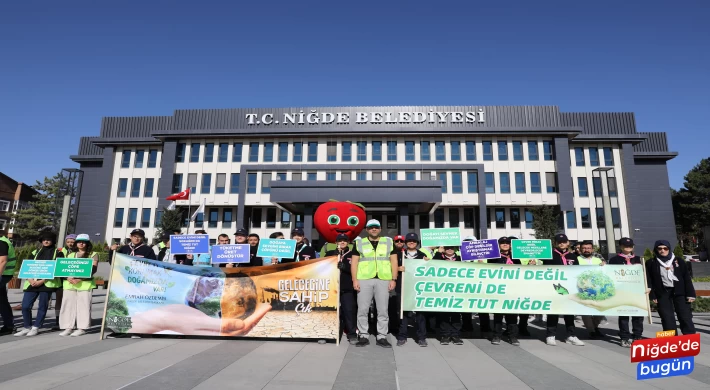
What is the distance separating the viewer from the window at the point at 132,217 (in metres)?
39.0

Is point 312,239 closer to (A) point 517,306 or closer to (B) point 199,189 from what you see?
(B) point 199,189

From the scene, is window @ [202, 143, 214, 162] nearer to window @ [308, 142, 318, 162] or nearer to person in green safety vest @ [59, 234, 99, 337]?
window @ [308, 142, 318, 162]

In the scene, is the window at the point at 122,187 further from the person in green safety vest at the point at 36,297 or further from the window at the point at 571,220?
the window at the point at 571,220

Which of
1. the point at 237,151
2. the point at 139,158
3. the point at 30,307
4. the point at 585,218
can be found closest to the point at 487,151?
the point at 585,218

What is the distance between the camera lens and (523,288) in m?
6.60

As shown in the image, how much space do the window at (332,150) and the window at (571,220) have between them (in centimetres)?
2340

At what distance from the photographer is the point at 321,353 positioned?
563cm

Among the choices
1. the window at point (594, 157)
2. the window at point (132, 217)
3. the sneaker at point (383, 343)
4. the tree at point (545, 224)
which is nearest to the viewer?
the sneaker at point (383, 343)

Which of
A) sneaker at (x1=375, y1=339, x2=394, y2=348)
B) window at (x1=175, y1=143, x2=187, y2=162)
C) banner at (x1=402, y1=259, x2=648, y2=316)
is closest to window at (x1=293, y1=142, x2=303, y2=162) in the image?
window at (x1=175, y1=143, x2=187, y2=162)

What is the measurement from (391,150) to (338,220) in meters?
25.4

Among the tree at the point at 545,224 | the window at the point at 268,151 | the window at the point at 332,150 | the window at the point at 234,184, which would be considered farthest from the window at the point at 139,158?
the tree at the point at 545,224

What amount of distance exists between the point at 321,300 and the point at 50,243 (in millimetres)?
5653

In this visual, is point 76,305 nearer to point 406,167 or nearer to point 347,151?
point 406,167

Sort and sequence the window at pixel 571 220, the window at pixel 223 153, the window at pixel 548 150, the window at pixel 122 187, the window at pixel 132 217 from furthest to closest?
1. the window at pixel 122 187
2. the window at pixel 132 217
3. the window at pixel 223 153
4. the window at pixel 548 150
5. the window at pixel 571 220
